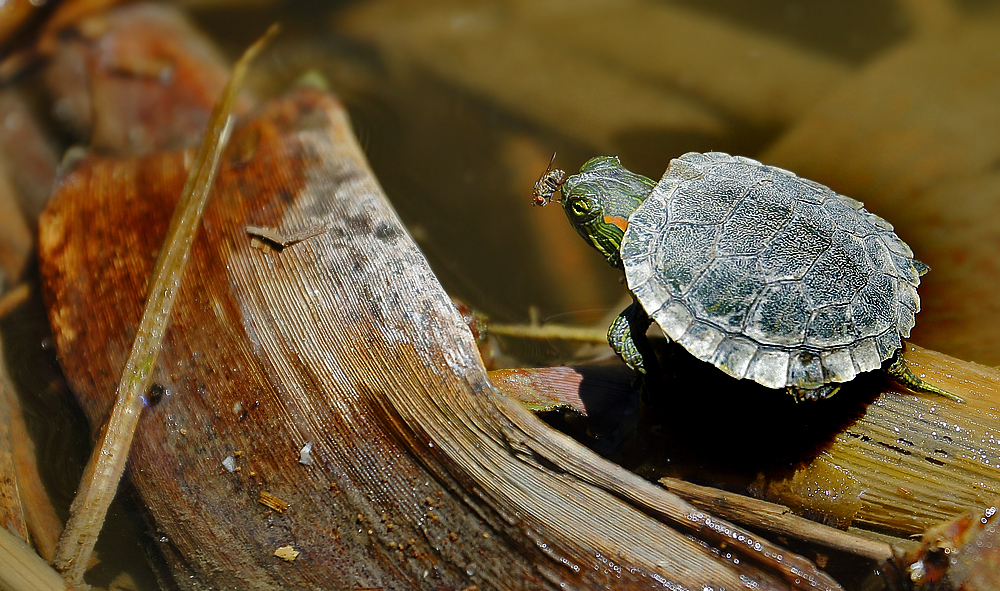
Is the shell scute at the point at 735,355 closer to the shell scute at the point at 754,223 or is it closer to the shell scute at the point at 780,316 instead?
the shell scute at the point at 780,316

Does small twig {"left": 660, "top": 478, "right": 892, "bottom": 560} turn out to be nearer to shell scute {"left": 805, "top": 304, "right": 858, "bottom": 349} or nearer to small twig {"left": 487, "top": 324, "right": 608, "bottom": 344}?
shell scute {"left": 805, "top": 304, "right": 858, "bottom": 349}

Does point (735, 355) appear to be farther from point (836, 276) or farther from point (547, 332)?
point (547, 332)

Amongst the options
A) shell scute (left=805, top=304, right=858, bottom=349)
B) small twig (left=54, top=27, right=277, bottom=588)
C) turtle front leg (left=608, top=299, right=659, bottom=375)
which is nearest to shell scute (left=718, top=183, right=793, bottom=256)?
shell scute (left=805, top=304, right=858, bottom=349)

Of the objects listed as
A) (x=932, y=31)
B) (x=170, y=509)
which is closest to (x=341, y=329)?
(x=170, y=509)

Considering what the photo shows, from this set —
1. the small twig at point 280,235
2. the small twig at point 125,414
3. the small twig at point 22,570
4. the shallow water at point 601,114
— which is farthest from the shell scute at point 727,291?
the small twig at point 22,570

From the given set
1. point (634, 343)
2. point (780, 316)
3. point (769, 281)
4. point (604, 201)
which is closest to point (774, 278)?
point (769, 281)

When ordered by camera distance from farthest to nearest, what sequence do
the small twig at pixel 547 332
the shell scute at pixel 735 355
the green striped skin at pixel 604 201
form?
the small twig at pixel 547 332
the green striped skin at pixel 604 201
the shell scute at pixel 735 355
